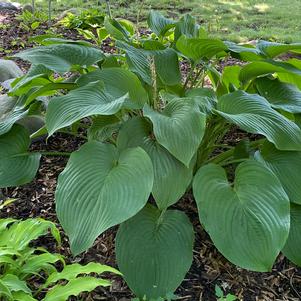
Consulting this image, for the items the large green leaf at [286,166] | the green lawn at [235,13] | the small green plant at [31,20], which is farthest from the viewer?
the green lawn at [235,13]

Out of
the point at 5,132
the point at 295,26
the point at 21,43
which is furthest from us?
the point at 295,26

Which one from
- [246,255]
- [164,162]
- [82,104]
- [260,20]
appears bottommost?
[260,20]


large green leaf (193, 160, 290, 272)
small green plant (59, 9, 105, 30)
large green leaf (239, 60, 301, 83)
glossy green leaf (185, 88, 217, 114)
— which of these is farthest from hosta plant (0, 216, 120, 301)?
small green plant (59, 9, 105, 30)

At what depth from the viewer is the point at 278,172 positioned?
2354mm

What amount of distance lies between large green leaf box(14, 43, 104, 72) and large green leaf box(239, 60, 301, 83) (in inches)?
33.4

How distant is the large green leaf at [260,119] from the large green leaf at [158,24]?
3.37ft

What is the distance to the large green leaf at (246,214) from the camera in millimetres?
1947

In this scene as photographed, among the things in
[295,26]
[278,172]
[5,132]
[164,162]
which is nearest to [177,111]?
[164,162]

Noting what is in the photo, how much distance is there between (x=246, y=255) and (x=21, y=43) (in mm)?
4798

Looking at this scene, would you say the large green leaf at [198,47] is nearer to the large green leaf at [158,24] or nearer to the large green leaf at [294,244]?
the large green leaf at [158,24]

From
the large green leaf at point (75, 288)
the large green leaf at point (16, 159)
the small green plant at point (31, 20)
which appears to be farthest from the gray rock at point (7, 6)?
the large green leaf at point (75, 288)

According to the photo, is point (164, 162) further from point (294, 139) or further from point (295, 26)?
point (295, 26)

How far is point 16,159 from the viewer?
2553 millimetres

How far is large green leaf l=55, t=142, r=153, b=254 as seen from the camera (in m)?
1.88
